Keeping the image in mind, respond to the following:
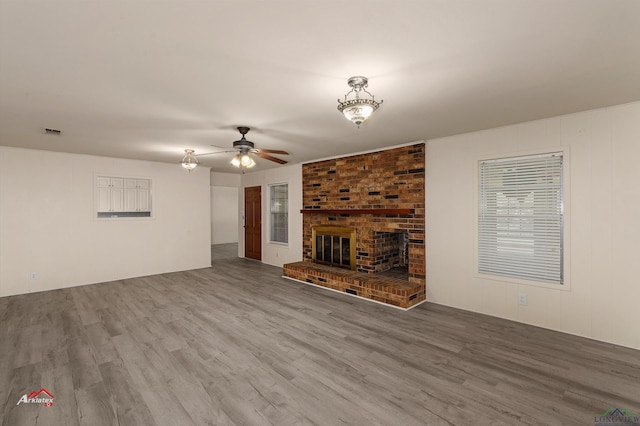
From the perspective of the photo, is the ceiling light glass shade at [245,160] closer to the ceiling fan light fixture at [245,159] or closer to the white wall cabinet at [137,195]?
the ceiling fan light fixture at [245,159]

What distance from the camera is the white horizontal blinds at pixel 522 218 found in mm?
3543

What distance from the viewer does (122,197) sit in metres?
6.21

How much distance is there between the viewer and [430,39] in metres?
1.86

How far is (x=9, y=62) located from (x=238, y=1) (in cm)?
188

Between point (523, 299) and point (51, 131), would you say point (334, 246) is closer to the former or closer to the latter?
point (523, 299)

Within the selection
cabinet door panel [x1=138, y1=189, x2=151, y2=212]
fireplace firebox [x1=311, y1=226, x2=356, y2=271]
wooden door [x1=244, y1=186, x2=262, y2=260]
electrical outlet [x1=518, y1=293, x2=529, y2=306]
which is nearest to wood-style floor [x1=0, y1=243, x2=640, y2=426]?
electrical outlet [x1=518, y1=293, x2=529, y2=306]

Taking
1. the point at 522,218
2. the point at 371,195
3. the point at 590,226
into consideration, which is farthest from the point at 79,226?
the point at 590,226

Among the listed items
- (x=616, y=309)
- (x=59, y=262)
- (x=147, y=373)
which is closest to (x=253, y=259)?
(x=59, y=262)

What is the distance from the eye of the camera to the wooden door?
8.12 metres

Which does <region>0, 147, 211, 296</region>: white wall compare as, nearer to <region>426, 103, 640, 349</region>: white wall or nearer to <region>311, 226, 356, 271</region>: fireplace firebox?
<region>311, 226, 356, 271</region>: fireplace firebox

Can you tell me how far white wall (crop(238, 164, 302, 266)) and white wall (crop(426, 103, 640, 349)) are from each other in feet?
12.2

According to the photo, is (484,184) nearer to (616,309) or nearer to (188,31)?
(616,309)

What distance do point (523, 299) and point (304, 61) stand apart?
378 cm

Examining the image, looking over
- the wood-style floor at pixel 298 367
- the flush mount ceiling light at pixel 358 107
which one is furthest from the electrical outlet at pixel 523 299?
the flush mount ceiling light at pixel 358 107
